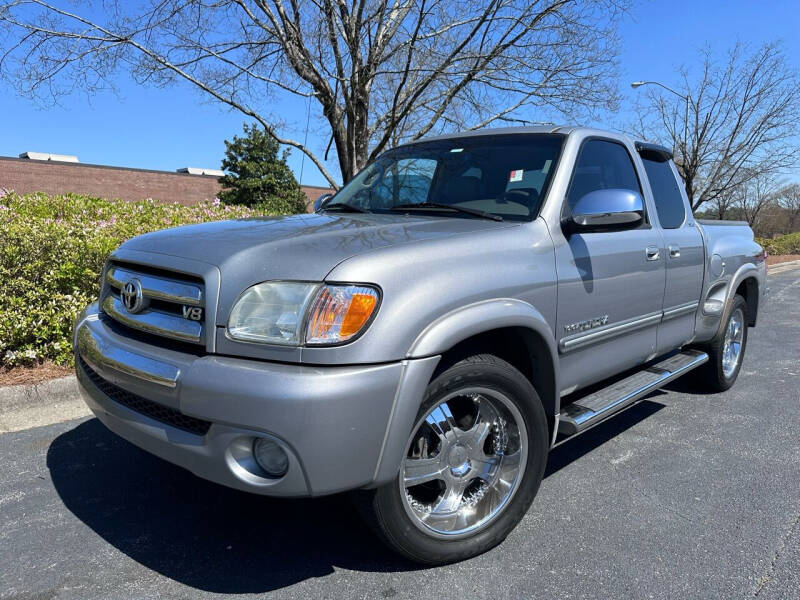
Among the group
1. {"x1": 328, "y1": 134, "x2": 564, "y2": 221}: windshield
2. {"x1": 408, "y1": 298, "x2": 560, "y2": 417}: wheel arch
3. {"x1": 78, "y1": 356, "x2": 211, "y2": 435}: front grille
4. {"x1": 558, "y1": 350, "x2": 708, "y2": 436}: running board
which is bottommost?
{"x1": 558, "y1": 350, "x2": 708, "y2": 436}: running board

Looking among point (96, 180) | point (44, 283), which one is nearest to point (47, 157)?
point (96, 180)

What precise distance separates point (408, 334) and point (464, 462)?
2.51ft

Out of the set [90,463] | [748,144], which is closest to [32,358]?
[90,463]

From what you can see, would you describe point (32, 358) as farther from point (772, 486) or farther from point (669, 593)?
point (772, 486)

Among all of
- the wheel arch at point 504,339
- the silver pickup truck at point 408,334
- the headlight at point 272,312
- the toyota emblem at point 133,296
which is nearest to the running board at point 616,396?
the silver pickup truck at point 408,334

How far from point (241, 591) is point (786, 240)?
127 feet

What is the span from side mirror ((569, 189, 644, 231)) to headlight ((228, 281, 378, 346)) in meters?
1.28

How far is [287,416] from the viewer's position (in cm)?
196

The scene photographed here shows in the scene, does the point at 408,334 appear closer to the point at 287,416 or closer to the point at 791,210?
the point at 287,416

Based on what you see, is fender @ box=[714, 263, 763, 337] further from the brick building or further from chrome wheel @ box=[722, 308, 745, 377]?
the brick building

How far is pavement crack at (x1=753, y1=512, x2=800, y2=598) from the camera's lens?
2.39 meters

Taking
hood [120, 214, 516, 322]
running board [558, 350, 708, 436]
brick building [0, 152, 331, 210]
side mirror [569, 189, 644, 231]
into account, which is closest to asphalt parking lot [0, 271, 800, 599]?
running board [558, 350, 708, 436]

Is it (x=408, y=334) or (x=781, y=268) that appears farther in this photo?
(x=781, y=268)

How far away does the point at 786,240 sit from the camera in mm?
33969
